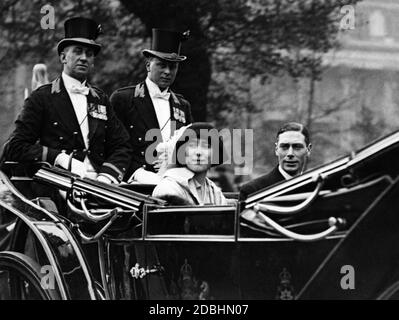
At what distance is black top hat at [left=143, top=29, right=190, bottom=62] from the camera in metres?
5.04

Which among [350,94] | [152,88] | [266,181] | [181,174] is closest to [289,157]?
[266,181]

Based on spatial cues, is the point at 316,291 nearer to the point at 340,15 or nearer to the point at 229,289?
the point at 229,289

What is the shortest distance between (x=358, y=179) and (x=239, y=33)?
161 inches

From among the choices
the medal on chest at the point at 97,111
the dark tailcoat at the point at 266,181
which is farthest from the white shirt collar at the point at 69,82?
the dark tailcoat at the point at 266,181

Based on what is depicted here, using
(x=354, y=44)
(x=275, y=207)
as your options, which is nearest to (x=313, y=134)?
(x=354, y=44)

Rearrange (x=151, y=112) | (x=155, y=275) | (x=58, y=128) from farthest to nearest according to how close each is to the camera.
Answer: (x=151, y=112)
(x=58, y=128)
(x=155, y=275)

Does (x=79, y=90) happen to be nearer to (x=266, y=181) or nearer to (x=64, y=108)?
(x=64, y=108)

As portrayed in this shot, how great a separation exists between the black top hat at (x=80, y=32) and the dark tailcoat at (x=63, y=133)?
16cm

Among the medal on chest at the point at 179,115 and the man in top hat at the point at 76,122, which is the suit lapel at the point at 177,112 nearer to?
the medal on chest at the point at 179,115

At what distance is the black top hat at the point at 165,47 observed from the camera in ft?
16.5

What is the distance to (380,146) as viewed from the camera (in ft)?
10.8

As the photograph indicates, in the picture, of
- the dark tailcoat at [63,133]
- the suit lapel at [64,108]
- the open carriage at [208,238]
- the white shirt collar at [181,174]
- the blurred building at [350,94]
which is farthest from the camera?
the blurred building at [350,94]

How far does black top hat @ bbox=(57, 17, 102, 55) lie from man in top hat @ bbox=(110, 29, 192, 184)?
0.90ft

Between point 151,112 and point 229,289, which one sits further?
point 151,112
